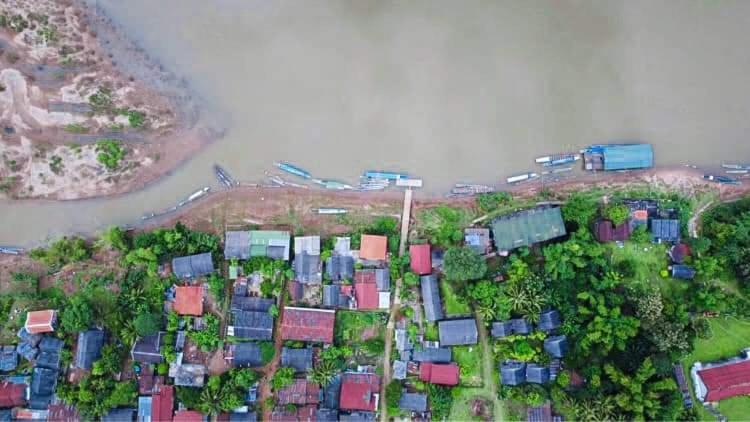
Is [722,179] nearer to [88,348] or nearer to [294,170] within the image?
[294,170]

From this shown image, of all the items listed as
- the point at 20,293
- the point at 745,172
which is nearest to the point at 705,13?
the point at 745,172

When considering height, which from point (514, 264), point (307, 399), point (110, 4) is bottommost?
point (307, 399)

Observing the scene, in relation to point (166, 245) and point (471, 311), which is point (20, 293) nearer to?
A: point (166, 245)

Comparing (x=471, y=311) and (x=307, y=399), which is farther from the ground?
(x=471, y=311)

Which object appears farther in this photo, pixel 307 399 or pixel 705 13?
pixel 705 13

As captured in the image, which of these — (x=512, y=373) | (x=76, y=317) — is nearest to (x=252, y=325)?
(x=76, y=317)

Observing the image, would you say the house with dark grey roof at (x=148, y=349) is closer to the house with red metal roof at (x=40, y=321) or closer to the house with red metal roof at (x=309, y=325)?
the house with red metal roof at (x=40, y=321)

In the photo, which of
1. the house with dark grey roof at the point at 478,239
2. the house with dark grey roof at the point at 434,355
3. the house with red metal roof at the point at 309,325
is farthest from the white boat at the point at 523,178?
the house with red metal roof at the point at 309,325
